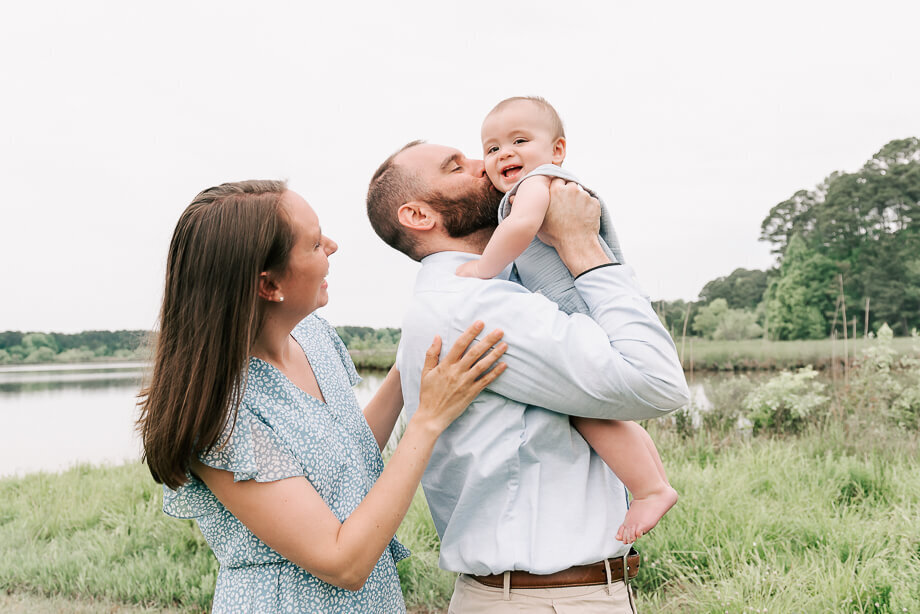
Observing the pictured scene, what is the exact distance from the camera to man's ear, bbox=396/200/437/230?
1973 mm

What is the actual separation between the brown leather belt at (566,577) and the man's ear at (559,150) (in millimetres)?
1417

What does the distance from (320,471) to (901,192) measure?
30898 mm

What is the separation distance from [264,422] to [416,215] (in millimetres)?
735

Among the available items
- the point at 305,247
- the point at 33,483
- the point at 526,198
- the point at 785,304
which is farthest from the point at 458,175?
the point at 785,304

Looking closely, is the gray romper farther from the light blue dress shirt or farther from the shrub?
the shrub

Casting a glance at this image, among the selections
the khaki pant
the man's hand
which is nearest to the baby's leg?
the khaki pant

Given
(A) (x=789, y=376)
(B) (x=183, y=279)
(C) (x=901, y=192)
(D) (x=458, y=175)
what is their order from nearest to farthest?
(B) (x=183, y=279), (D) (x=458, y=175), (A) (x=789, y=376), (C) (x=901, y=192)

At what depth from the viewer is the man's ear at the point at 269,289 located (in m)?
1.70

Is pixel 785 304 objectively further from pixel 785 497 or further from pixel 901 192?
pixel 785 497

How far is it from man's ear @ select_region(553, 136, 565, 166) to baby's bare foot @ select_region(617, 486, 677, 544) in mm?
1234

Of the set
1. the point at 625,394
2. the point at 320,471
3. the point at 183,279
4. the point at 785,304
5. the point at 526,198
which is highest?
the point at 526,198

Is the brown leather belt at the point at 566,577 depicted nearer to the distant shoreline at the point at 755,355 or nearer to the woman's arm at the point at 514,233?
the woman's arm at the point at 514,233

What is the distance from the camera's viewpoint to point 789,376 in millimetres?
8344

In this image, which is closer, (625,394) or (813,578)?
(625,394)
